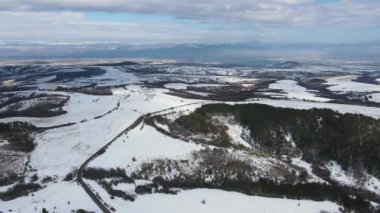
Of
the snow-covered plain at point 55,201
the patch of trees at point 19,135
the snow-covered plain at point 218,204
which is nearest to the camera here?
the snow-covered plain at point 55,201

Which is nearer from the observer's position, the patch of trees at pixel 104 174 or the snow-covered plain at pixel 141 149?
the patch of trees at pixel 104 174

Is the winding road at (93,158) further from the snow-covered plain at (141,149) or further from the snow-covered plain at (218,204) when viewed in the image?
the snow-covered plain at (218,204)

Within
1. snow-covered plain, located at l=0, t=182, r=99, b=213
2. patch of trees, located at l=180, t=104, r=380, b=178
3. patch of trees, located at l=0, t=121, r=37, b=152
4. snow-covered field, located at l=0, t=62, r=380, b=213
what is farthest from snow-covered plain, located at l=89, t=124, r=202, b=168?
patch of trees, located at l=0, t=121, r=37, b=152

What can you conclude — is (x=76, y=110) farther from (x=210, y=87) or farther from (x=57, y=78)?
(x=57, y=78)

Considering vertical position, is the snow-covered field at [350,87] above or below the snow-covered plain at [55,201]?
below

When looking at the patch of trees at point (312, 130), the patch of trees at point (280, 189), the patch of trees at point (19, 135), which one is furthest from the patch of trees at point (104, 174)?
the patch of trees at point (312, 130)

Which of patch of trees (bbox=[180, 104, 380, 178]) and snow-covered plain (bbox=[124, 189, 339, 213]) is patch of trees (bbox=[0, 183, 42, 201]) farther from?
patch of trees (bbox=[180, 104, 380, 178])

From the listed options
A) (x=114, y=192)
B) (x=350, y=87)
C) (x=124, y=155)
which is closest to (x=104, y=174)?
(x=114, y=192)
